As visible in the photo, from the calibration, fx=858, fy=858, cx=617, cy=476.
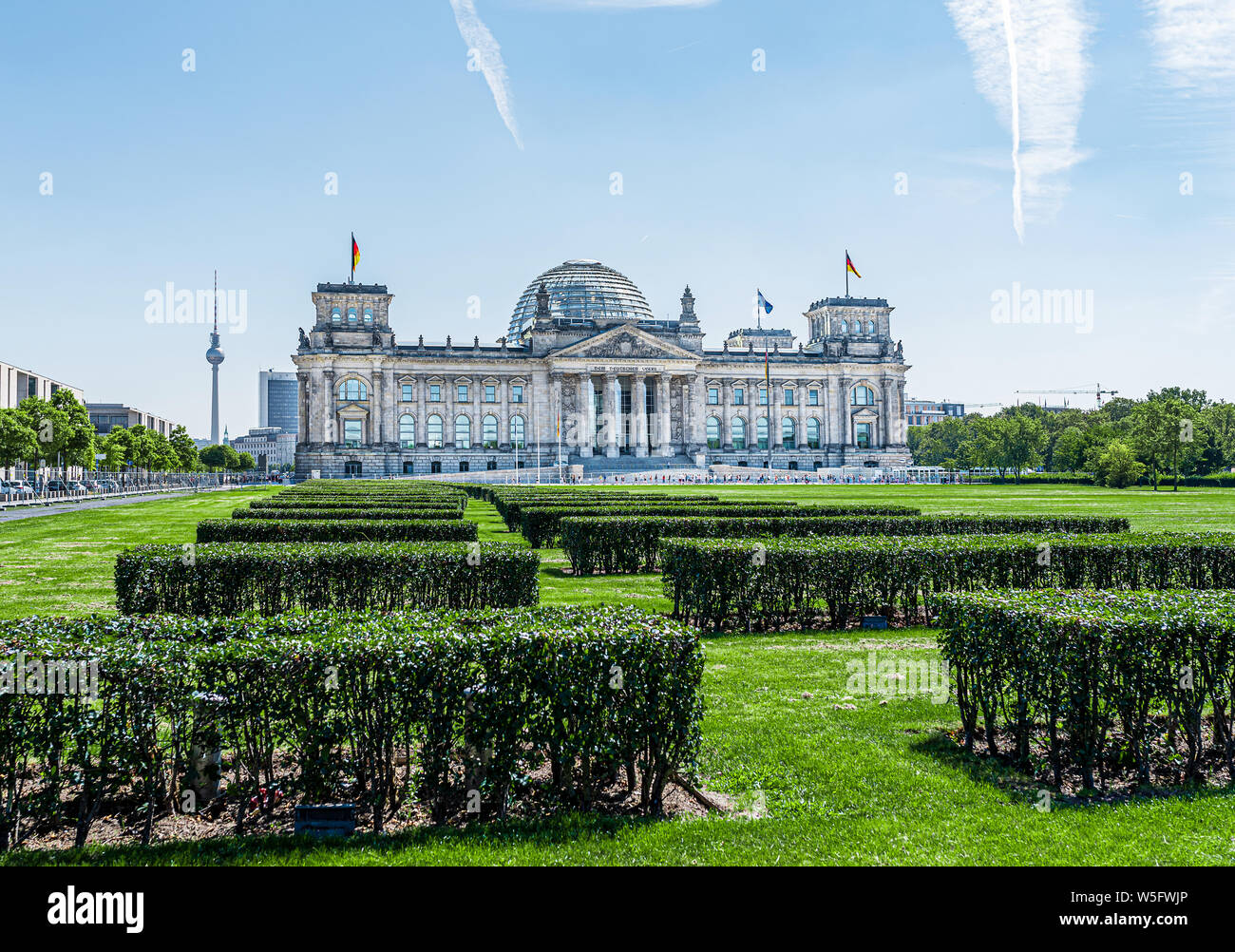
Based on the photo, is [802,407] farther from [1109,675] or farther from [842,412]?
[1109,675]

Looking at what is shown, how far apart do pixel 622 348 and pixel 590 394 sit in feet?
23.7

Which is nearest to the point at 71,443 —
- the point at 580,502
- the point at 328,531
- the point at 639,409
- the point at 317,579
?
the point at 580,502

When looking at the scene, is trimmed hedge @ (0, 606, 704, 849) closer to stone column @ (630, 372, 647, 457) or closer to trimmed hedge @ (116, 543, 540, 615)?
trimmed hedge @ (116, 543, 540, 615)

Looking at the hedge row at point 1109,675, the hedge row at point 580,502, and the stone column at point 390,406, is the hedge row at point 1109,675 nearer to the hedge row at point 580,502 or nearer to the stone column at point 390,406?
the hedge row at point 580,502

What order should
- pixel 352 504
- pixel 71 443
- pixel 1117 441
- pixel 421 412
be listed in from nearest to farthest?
1. pixel 352 504
2. pixel 71 443
3. pixel 1117 441
4. pixel 421 412

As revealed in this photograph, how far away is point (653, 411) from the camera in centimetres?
11150

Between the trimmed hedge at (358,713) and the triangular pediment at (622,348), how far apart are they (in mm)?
102093

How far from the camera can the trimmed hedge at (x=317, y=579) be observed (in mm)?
13281

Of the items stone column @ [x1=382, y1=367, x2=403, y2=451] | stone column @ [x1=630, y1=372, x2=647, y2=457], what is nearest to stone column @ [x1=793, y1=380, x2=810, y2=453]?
stone column @ [x1=630, y1=372, x2=647, y2=457]

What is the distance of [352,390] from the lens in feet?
348

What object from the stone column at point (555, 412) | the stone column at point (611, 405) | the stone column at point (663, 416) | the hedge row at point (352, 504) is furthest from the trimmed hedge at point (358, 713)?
the stone column at point (611, 405)
